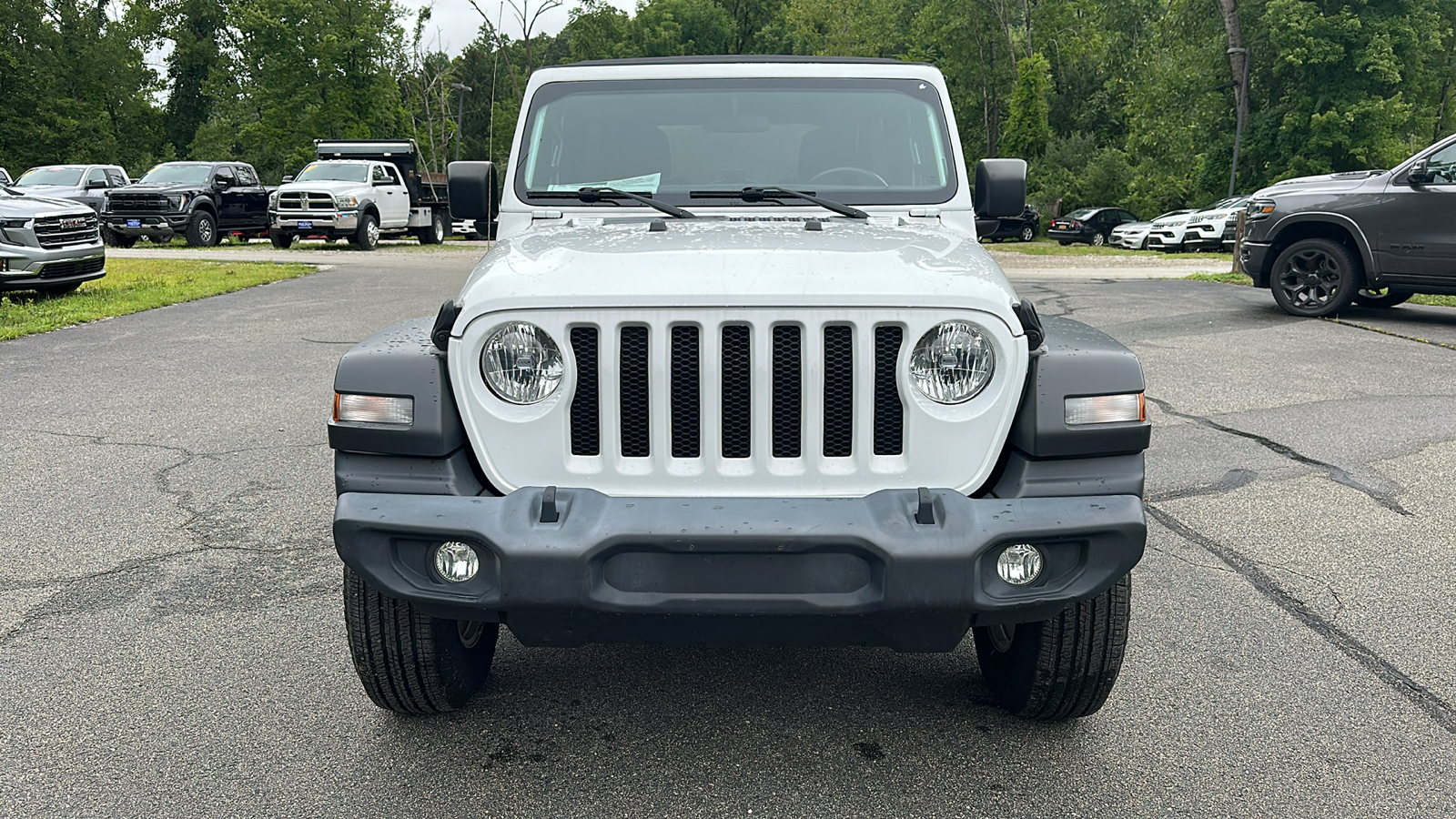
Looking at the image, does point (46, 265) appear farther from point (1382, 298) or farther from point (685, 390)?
point (1382, 298)

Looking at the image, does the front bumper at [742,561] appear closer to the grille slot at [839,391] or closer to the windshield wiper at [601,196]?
the grille slot at [839,391]

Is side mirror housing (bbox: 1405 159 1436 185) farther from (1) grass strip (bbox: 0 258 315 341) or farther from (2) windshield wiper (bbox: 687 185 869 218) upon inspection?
(1) grass strip (bbox: 0 258 315 341)

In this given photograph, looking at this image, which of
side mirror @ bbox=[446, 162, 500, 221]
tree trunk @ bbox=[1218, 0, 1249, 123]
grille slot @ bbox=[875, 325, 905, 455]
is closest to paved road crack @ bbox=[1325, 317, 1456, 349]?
side mirror @ bbox=[446, 162, 500, 221]

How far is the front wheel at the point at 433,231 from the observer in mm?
30484

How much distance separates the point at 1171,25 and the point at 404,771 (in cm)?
4514

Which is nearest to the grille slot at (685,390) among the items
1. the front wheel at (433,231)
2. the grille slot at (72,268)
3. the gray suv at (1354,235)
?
the gray suv at (1354,235)

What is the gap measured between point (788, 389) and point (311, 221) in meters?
A: 24.8

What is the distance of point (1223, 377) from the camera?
9.01 metres

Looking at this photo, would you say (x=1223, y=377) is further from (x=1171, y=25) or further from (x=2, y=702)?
(x=1171, y=25)

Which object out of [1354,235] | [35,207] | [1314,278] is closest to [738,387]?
[1354,235]

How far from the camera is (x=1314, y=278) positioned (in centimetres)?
1234

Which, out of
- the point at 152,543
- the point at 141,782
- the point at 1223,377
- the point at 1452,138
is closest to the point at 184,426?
the point at 152,543

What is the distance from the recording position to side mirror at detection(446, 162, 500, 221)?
4578 mm

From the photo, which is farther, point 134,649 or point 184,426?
point 184,426
